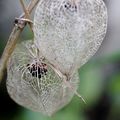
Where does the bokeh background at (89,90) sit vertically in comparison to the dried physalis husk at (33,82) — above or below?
below

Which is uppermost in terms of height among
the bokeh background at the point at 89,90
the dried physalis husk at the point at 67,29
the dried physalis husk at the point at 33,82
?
the dried physalis husk at the point at 67,29

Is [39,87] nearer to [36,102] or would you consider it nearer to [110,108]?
[36,102]

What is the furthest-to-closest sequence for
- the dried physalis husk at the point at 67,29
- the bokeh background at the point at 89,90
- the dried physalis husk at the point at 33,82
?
1. the bokeh background at the point at 89,90
2. the dried physalis husk at the point at 33,82
3. the dried physalis husk at the point at 67,29

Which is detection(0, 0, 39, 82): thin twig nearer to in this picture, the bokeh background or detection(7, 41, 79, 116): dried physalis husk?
detection(7, 41, 79, 116): dried physalis husk

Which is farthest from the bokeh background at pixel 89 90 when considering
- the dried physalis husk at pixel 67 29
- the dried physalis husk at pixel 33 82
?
the dried physalis husk at pixel 67 29

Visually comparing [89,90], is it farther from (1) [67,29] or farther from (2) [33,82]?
(1) [67,29]

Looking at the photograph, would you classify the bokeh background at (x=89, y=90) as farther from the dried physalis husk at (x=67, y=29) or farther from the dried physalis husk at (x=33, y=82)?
the dried physalis husk at (x=67, y=29)

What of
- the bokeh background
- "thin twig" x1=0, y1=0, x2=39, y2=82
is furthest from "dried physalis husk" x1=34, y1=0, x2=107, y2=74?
the bokeh background

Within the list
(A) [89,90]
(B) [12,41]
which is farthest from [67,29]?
(A) [89,90]
